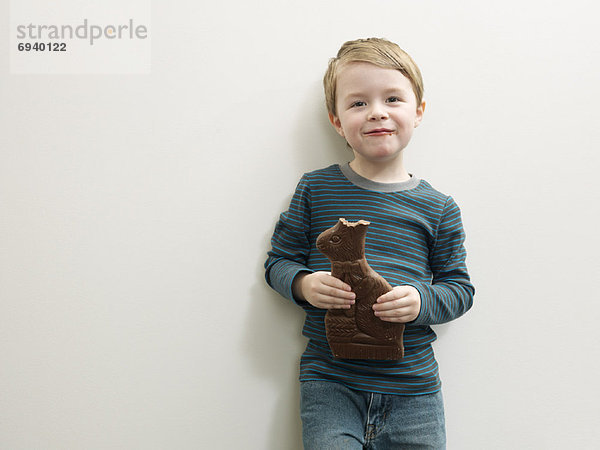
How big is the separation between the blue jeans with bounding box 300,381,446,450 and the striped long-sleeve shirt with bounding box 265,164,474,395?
0.02 m

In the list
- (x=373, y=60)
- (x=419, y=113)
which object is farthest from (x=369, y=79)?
(x=419, y=113)

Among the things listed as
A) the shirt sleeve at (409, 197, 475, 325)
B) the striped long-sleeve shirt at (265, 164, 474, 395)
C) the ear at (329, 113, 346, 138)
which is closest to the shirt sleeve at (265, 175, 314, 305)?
the striped long-sleeve shirt at (265, 164, 474, 395)

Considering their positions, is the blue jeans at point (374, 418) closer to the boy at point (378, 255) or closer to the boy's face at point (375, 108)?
the boy at point (378, 255)

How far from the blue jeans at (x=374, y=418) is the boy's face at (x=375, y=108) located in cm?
42

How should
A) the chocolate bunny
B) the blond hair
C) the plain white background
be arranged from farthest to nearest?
the plain white background → the blond hair → the chocolate bunny

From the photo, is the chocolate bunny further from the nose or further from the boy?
the nose

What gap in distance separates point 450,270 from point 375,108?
322mm

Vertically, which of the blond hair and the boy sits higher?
the blond hair

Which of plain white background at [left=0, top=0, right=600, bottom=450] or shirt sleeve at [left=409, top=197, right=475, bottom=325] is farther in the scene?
plain white background at [left=0, top=0, right=600, bottom=450]

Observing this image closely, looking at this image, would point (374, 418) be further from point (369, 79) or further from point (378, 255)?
point (369, 79)

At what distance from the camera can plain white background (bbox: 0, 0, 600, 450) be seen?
1.03 metres

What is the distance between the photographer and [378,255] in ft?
3.09

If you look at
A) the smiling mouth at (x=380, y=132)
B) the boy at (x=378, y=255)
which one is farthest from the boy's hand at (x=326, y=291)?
the smiling mouth at (x=380, y=132)

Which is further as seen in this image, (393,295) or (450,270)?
(450,270)
